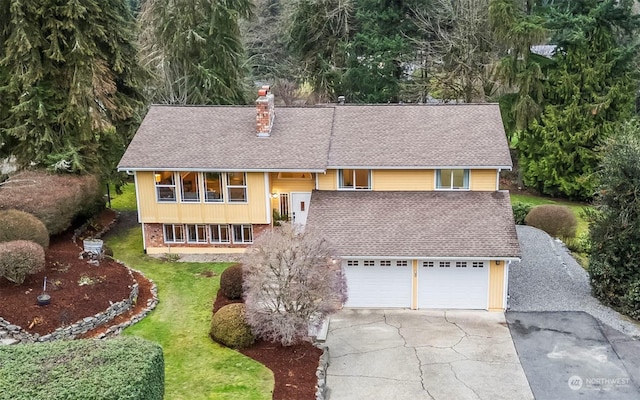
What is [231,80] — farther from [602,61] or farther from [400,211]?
[602,61]

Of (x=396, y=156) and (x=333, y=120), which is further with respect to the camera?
(x=333, y=120)

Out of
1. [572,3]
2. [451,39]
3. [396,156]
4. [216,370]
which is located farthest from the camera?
[451,39]

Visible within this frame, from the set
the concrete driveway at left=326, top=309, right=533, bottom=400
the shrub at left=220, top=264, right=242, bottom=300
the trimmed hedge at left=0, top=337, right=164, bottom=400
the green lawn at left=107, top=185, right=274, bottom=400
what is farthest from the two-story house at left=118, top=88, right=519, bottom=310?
the trimmed hedge at left=0, top=337, right=164, bottom=400

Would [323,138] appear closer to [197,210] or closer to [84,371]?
[197,210]

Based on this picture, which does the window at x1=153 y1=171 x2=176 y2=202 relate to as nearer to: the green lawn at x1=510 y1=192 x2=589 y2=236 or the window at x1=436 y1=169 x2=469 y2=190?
the window at x1=436 y1=169 x2=469 y2=190

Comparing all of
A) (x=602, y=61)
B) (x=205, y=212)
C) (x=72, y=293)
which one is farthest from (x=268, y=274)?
(x=602, y=61)
